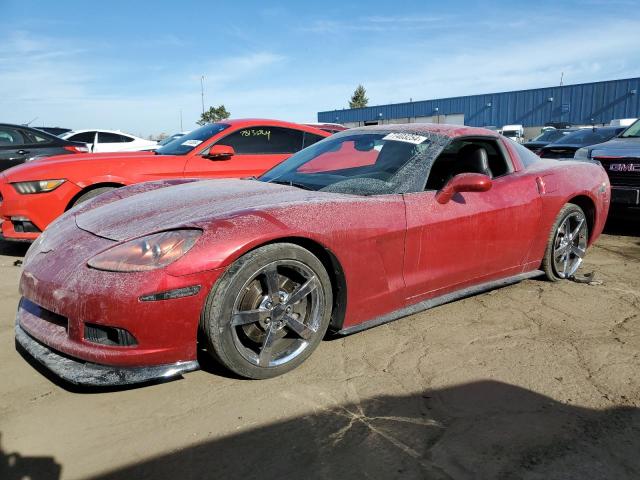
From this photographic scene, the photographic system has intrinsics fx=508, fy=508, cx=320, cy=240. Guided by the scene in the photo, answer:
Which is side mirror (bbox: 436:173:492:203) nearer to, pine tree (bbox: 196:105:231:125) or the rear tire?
the rear tire

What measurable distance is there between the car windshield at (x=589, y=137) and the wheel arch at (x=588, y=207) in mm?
6321

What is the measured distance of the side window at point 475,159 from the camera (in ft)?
12.2

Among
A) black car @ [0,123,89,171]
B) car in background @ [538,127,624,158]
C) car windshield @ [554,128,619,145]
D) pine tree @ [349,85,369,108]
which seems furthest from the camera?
pine tree @ [349,85,369,108]

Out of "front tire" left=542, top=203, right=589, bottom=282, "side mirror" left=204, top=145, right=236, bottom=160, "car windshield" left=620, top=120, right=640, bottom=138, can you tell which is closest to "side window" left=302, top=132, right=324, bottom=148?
"side mirror" left=204, top=145, right=236, bottom=160

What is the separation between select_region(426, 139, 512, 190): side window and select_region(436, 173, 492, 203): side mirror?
487 mm

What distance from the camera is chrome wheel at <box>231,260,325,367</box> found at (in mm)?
2488

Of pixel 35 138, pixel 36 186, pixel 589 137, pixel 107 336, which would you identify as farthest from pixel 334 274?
pixel 589 137

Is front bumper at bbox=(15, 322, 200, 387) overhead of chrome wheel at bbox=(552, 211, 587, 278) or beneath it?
beneath

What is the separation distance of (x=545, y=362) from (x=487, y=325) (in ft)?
1.85

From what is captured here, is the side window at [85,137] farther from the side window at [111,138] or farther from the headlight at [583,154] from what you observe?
the headlight at [583,154]

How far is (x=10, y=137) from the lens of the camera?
25.1 feet

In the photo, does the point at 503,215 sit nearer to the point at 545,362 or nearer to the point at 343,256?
the point at 545,362

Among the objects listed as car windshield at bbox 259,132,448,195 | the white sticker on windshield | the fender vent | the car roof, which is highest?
the car roof

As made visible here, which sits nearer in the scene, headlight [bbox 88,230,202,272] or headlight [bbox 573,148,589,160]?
headlight [bbox 88,230,202,272]
